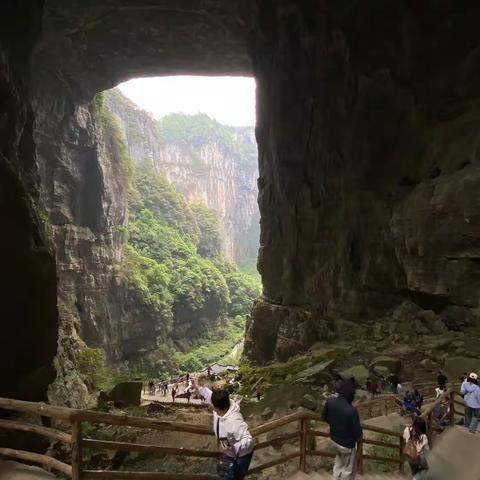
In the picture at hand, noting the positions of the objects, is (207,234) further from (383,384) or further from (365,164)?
(383,384)

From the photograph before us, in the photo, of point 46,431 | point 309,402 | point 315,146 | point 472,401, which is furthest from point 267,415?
point 315,146

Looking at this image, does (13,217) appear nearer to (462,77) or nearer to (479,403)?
(479,403)

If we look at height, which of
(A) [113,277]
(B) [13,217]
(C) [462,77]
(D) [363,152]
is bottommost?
(A) [113,277]

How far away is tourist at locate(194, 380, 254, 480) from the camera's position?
14.7 ft

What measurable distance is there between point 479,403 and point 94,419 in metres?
7.17

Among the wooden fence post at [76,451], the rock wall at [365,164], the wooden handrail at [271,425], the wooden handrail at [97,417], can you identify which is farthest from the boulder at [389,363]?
the wooden fence post at [76,451]

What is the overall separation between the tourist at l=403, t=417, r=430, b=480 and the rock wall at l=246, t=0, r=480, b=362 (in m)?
10.3

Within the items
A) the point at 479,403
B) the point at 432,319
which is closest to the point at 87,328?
the point at 432,319

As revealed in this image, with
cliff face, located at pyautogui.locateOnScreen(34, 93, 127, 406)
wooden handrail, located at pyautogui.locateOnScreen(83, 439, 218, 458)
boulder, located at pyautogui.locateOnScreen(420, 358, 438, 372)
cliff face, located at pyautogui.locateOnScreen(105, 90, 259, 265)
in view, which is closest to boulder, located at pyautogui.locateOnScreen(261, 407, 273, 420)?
boulder, located at pyautogui.locateOnScreen(420, 358, 438, 372)

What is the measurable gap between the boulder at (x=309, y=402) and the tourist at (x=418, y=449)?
21.1 feet

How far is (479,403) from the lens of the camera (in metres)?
8.77

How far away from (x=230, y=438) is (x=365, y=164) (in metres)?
17.8

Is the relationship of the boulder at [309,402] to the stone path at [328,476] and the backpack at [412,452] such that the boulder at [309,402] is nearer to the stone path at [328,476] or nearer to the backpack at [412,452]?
the stone path at [328,476]

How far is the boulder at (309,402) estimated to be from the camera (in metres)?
12.6
